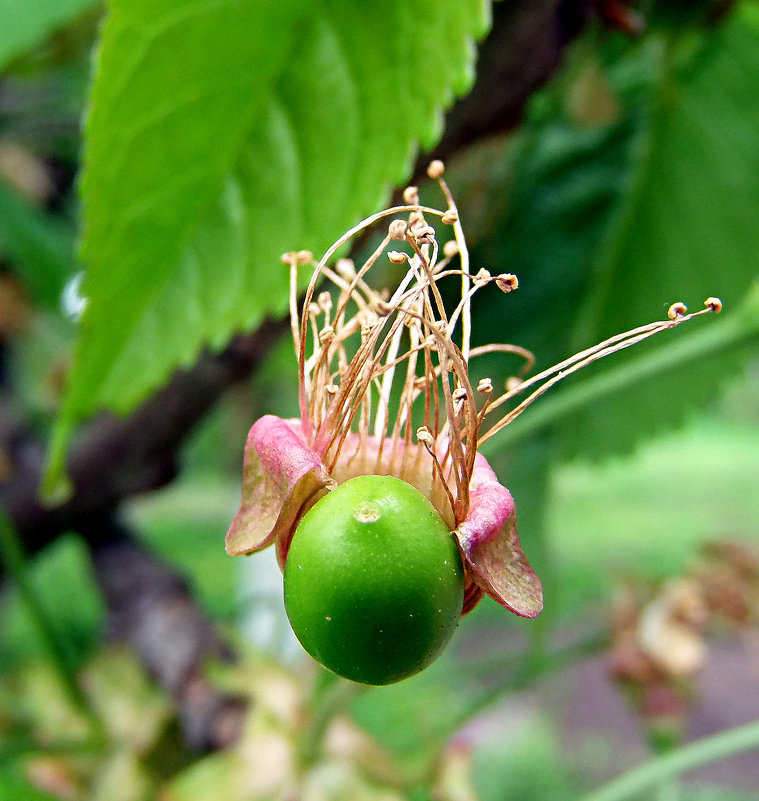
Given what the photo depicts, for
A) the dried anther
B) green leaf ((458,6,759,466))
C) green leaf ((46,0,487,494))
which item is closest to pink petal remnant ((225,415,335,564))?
the dried anther

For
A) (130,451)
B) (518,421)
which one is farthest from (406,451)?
(130,451)

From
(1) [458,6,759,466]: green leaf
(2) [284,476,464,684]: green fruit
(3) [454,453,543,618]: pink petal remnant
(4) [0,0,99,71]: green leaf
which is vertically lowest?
(1) [458,6,759,466]: green leaf

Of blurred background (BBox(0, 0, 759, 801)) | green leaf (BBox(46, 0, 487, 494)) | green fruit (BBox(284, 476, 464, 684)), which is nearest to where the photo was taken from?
green fruit (BBox(284, 476, 464, 684))

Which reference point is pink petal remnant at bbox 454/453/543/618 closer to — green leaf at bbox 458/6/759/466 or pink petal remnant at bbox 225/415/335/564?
pink petal remnant at bbox 225/415/335/564

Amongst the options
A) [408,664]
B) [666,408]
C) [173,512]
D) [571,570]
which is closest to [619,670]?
[666,408]

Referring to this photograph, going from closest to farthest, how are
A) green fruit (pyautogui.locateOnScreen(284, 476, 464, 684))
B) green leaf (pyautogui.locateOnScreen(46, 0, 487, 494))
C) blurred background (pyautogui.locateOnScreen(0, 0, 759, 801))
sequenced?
1. green fruit (pyautogui.locateOnScreen(284, 476, 464, 684))
2. green leaf (pyautogui.locateOnScreen(46, 0, 487, 494))
3. blurred background (pyautogui.locateOnScreen(0, 0, 759, 801))

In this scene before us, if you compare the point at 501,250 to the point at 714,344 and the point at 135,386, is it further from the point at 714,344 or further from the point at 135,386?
the point at 135,386
